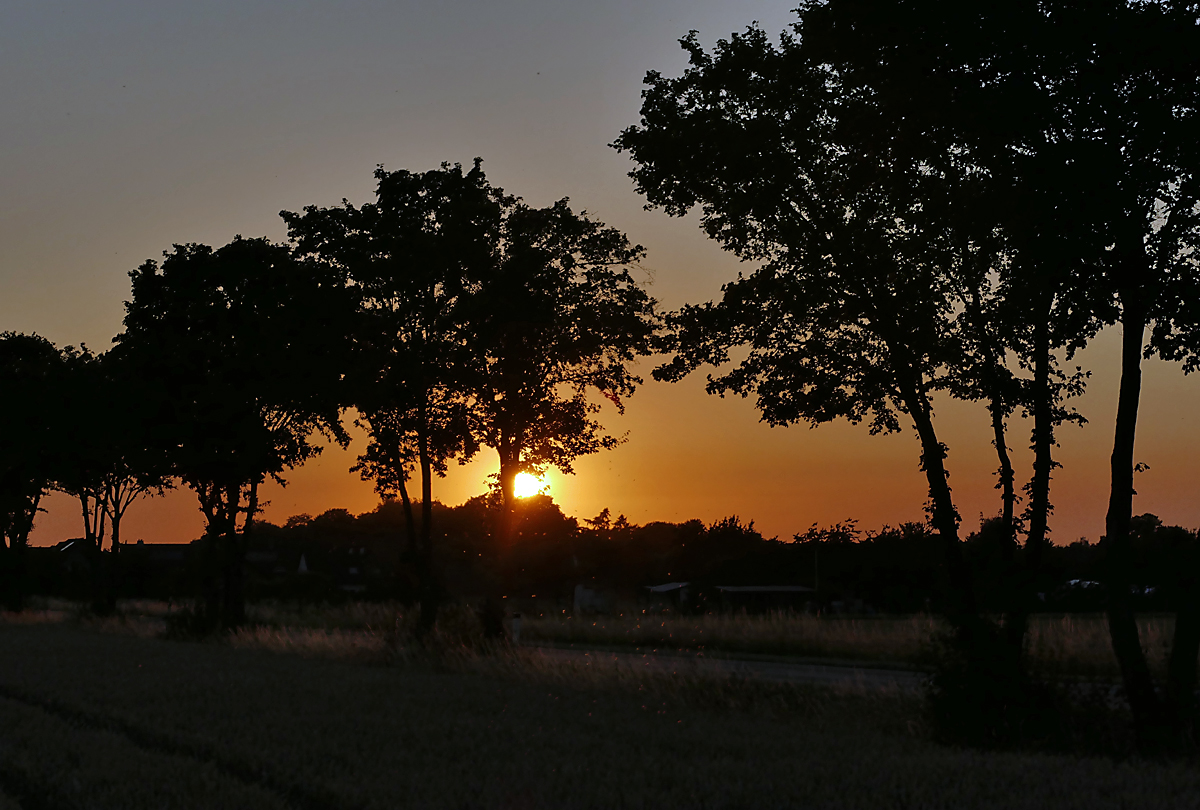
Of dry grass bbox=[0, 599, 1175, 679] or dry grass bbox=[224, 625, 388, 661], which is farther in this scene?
dry grass bbox=[224, 625, 388, 661]

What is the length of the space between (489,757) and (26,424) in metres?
48.0

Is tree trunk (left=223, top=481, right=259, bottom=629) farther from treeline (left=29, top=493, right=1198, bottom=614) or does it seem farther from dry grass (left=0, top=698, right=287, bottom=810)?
dry grass (left=0, top=698, right=287, bottom=810)

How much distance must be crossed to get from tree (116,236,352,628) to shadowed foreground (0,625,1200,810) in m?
21.8

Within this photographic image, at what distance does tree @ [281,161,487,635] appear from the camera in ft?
107

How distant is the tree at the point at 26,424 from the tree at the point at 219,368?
9996 millimetres

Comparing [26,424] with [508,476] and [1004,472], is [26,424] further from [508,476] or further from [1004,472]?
[1004,472]

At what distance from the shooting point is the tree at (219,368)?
3934cm

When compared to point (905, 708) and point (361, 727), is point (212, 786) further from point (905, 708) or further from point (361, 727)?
point (905, 708)

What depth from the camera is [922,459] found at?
56.4 feet

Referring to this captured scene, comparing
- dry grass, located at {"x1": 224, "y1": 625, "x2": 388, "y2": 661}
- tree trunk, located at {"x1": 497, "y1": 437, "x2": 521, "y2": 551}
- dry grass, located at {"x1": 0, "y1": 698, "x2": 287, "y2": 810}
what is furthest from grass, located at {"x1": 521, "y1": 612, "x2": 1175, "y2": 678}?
dry grass, located at {"x1": 0, "y1": 698, "x2": 287, "y2": 810}

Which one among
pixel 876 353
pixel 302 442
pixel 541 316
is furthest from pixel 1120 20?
pixel 302 442

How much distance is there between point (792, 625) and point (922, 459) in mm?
18131

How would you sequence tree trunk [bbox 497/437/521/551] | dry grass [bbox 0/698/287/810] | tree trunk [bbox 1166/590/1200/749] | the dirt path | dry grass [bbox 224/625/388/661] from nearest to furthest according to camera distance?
dry grass [bbox 0/698/287/810] < tree trunk [bbox 1166/590/1200/749] < the dirt path < dry grass [bbox 224/625/388/661] < tree trunk [bbox 497/437/521/551]

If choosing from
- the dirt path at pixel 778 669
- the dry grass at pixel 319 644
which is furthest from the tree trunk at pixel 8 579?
the dirt path at pixel 778 669
